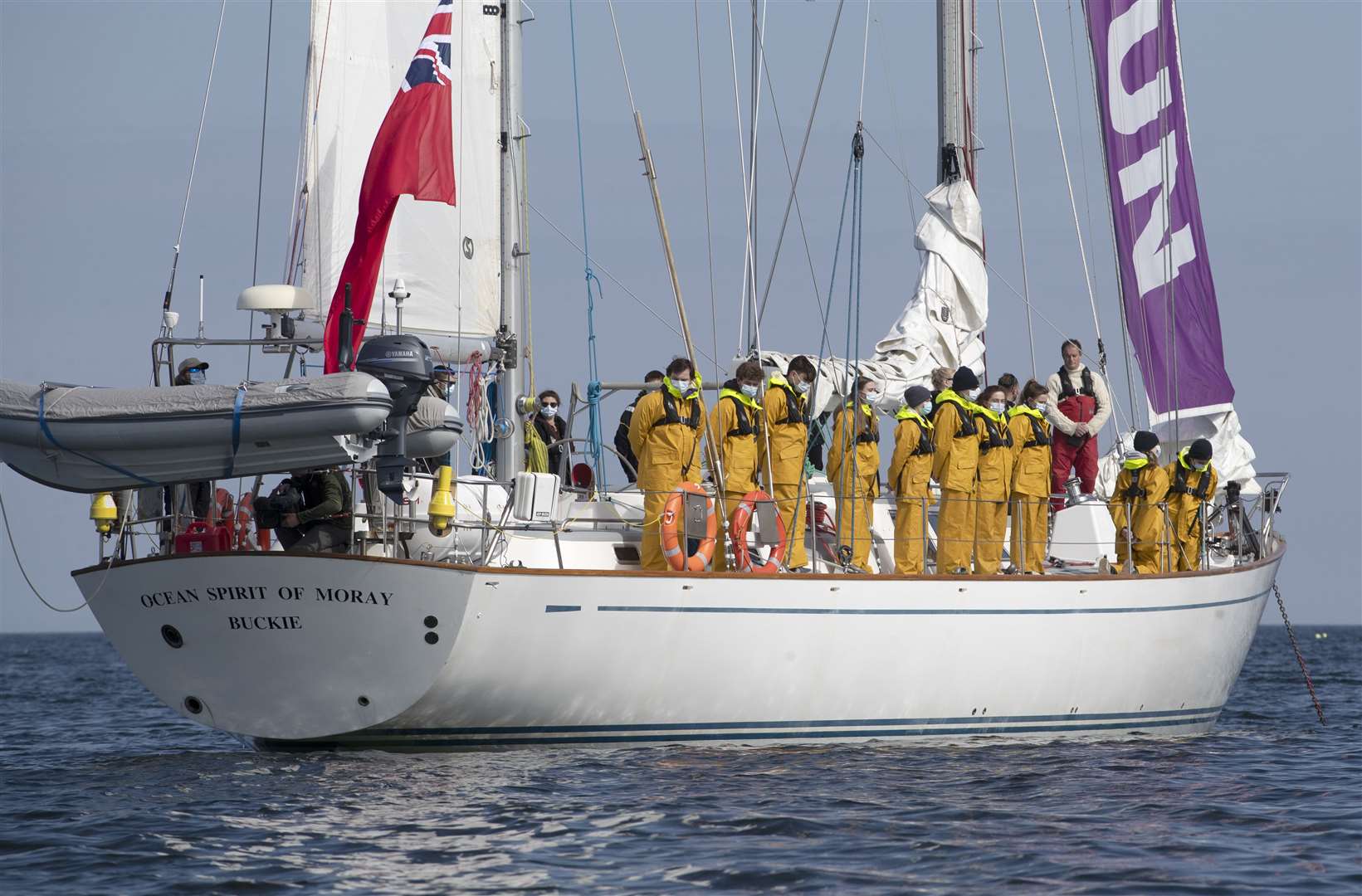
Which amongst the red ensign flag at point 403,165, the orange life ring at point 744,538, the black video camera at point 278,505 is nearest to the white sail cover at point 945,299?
the orange life ring at point 744,538

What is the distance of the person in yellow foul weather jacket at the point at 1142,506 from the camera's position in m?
15.5

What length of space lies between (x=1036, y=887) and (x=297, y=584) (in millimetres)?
5236

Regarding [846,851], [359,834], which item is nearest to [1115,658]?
[846,851]

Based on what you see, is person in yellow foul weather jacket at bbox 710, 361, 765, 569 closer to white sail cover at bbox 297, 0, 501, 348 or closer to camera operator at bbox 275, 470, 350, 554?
white sail cover at bbox 297, 0, 501, 348

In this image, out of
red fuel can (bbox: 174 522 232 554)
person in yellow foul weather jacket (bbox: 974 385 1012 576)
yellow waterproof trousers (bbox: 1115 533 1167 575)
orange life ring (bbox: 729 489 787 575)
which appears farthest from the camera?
yellow waterproof trousers (bbox: 1115 533 1167 575)

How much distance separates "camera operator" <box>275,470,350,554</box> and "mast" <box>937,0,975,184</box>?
8.49m

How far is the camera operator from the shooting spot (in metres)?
11.9

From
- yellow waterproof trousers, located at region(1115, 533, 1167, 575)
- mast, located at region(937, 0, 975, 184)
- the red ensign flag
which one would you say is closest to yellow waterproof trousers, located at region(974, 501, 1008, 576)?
yellow waterproof trousers, located at region(1115, 533, 1167, 575)

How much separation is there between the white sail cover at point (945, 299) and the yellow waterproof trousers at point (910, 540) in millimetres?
2352

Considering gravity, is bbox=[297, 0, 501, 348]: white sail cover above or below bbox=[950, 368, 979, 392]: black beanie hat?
above

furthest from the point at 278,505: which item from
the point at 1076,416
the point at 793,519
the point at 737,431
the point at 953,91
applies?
the point at 953,91

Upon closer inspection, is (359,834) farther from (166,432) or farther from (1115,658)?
(1115,658)

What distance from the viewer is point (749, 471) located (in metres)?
13.6

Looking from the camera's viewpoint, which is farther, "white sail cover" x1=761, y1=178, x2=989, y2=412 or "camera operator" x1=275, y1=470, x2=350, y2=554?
"white sail cover" x1=761, y1=178, x2=989, y2=412
